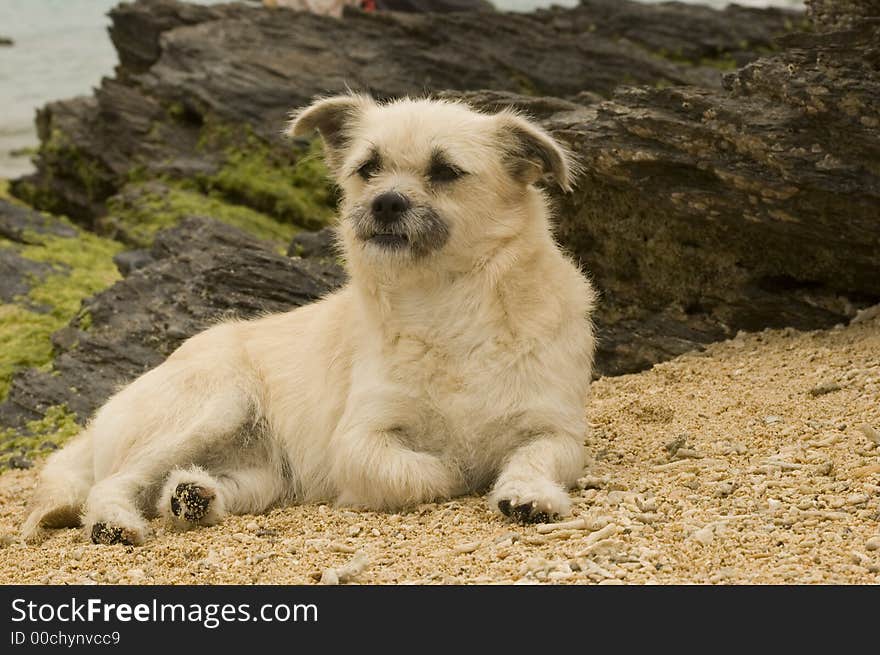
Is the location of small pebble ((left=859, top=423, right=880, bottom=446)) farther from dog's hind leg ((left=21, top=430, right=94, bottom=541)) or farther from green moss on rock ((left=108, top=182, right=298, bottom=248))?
green moss on rock ((left=108, top=182, right=298, bottom=248))

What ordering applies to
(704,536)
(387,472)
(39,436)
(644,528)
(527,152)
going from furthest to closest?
1. (39,436)
2. (527,152)
3. (387,472)
4. (644,528)
5. (704,536)

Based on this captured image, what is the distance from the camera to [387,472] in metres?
6.28

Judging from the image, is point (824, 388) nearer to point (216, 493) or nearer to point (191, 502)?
point (216, 493)

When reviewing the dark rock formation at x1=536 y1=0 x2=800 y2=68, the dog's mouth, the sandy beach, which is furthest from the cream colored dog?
the dark rock formation at x1=536 y1=0 x2=800 y2=68

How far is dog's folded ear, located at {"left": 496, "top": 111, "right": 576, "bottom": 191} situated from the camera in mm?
6910

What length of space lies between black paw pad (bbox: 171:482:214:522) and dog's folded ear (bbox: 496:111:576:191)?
2631 mm

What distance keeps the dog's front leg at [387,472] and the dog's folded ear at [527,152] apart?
1762mm

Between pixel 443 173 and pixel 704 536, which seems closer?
pixel 704 536

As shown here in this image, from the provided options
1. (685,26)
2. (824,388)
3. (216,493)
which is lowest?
(216,493)

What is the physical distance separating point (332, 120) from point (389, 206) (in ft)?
4.48

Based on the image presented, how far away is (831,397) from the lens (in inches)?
300

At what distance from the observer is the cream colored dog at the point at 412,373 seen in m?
6.45

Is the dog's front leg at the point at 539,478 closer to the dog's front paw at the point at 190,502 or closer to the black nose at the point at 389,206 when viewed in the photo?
the black nose at the point at 389,206

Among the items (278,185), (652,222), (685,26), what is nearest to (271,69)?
(278,185)
